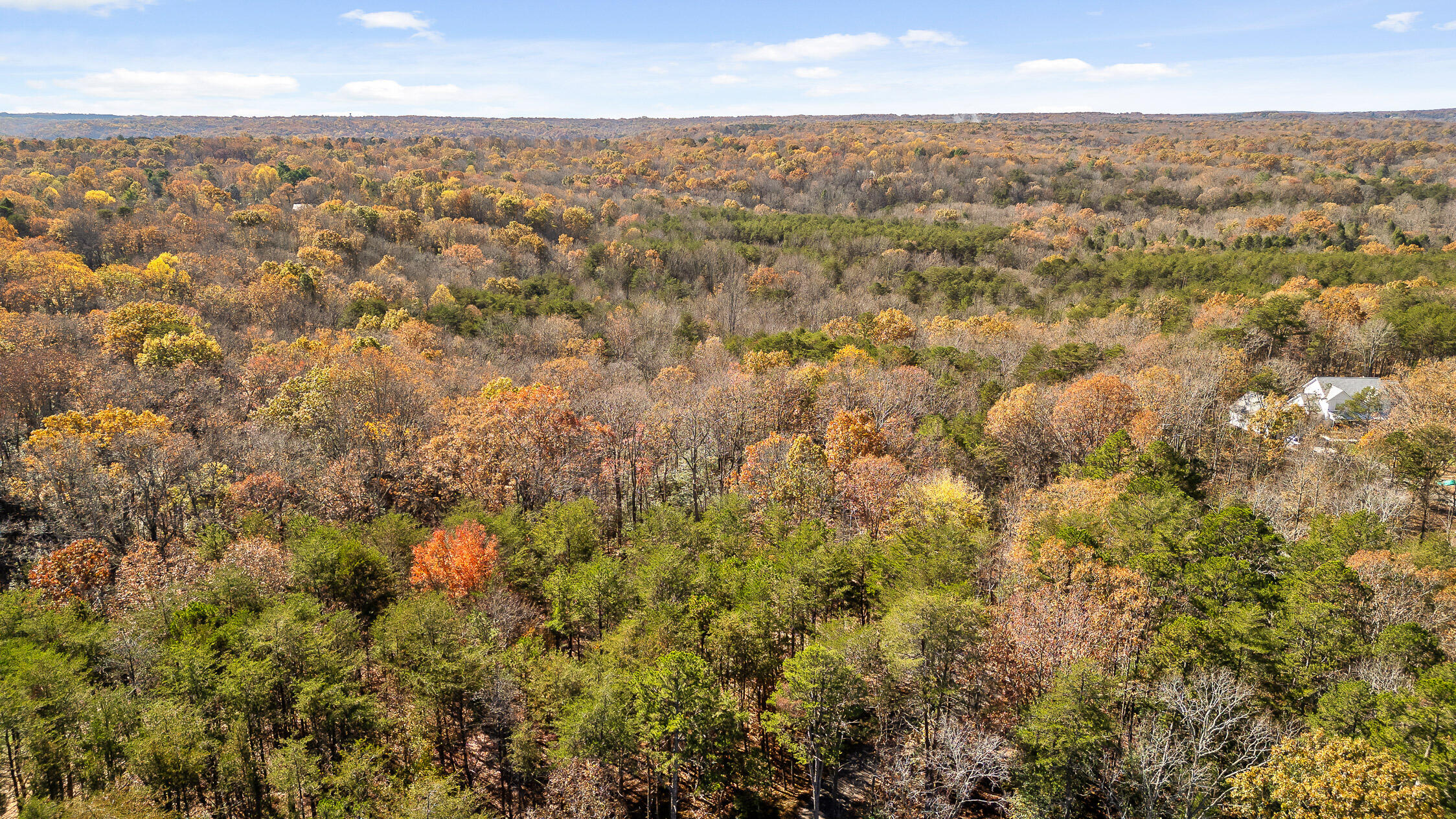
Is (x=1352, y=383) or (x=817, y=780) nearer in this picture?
(x=817, y=780)

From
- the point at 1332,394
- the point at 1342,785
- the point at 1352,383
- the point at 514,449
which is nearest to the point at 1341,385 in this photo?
the point at 1352,383

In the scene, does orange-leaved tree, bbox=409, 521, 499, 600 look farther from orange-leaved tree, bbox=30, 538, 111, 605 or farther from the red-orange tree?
orange-leaved tree, bbox=30, 538, 111, 605

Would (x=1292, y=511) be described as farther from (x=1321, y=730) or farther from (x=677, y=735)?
(x=677, y=735)

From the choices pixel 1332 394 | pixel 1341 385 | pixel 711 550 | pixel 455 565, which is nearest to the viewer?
pixel 455 565

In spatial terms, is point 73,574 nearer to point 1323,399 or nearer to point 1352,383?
point 1323,399

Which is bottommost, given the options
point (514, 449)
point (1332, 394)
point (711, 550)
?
point (711, 550)

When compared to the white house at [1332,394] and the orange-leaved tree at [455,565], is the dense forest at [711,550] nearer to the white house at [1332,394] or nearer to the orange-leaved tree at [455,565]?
the orange-leaved tree at [455,565]

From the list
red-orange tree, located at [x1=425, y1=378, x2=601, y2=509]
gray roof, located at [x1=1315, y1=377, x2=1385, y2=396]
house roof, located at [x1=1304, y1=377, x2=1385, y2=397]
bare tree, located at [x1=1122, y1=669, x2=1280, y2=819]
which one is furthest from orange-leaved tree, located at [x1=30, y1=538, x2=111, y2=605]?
gray roof, located at [x1=1315, y1=377, x2=1385, y2=396]
